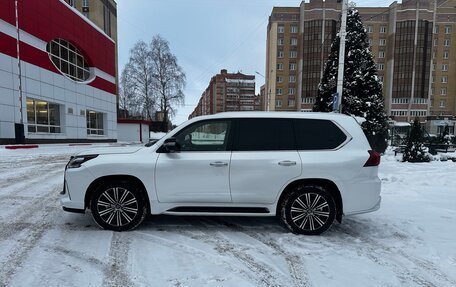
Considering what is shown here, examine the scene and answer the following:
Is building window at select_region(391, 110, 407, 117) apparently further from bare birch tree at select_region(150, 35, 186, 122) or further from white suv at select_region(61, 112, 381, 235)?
white suv at select_region(61, 112, 381, 235)

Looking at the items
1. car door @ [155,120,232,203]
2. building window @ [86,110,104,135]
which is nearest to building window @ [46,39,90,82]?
building window @ [86,110,104,135]

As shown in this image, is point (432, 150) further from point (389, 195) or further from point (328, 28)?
point (328, 28)

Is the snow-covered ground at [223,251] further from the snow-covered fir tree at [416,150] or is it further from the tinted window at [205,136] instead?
the snow-covered fir tree at [416,150]

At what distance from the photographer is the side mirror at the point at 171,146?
4.39 m

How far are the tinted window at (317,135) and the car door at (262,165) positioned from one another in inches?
5.9

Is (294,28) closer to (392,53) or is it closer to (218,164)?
(392,53)

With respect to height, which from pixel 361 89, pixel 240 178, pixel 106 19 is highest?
pixel 106 19

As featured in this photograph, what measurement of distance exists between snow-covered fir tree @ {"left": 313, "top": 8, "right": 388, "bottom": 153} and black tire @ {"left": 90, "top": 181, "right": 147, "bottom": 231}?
574 inches

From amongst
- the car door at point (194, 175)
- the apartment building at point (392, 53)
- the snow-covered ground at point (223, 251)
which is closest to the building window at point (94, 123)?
the snow-covered ground at point (223, 251)

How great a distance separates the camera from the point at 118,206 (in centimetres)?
446

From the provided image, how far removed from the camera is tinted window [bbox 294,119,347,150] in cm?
449

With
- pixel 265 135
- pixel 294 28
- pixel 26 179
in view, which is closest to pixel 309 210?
pixel 265 135

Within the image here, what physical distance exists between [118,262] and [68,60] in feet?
86.5

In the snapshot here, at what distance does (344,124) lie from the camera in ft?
15.1
